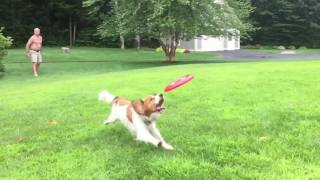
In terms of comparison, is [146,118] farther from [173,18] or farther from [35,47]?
[173,18]

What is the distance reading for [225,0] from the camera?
25.8 m

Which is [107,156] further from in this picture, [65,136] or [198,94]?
[198,94]

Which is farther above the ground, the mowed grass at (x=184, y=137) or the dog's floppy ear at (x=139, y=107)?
the dog's floppy ear at (x=139, y=107)

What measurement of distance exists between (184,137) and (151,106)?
99 cm

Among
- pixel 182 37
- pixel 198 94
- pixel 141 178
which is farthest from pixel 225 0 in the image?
pixel 141 178

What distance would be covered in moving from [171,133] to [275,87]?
164 inches

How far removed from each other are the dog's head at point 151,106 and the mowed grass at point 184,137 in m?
0.40

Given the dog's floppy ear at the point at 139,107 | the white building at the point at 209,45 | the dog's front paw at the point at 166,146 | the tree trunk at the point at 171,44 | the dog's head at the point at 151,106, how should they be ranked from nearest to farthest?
1. the dog's head at the point at 151,106
2. the dog's floppy ear at the point at 139,107
3. the dog's front paw at the point at 166,146
4. the tree trunk at the point at 171,44
5. the white building at the point at 209,45

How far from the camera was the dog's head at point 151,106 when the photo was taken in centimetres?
522

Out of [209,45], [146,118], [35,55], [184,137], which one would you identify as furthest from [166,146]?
[209,45]

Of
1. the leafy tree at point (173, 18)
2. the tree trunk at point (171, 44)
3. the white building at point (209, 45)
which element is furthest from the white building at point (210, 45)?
the leafy tree at point (173, 18)

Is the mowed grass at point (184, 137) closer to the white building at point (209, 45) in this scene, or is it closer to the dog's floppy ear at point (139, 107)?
the dog's floppy ear at point (139, 107)

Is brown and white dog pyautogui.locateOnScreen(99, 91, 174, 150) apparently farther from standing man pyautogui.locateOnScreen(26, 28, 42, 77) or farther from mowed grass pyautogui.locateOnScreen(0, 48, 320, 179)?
standing man pyautogui.locateOnScreen(26, 28, 42, 77)

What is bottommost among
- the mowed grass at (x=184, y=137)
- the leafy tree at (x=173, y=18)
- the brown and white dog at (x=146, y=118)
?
the mowed grass at (x=184, y=137)
